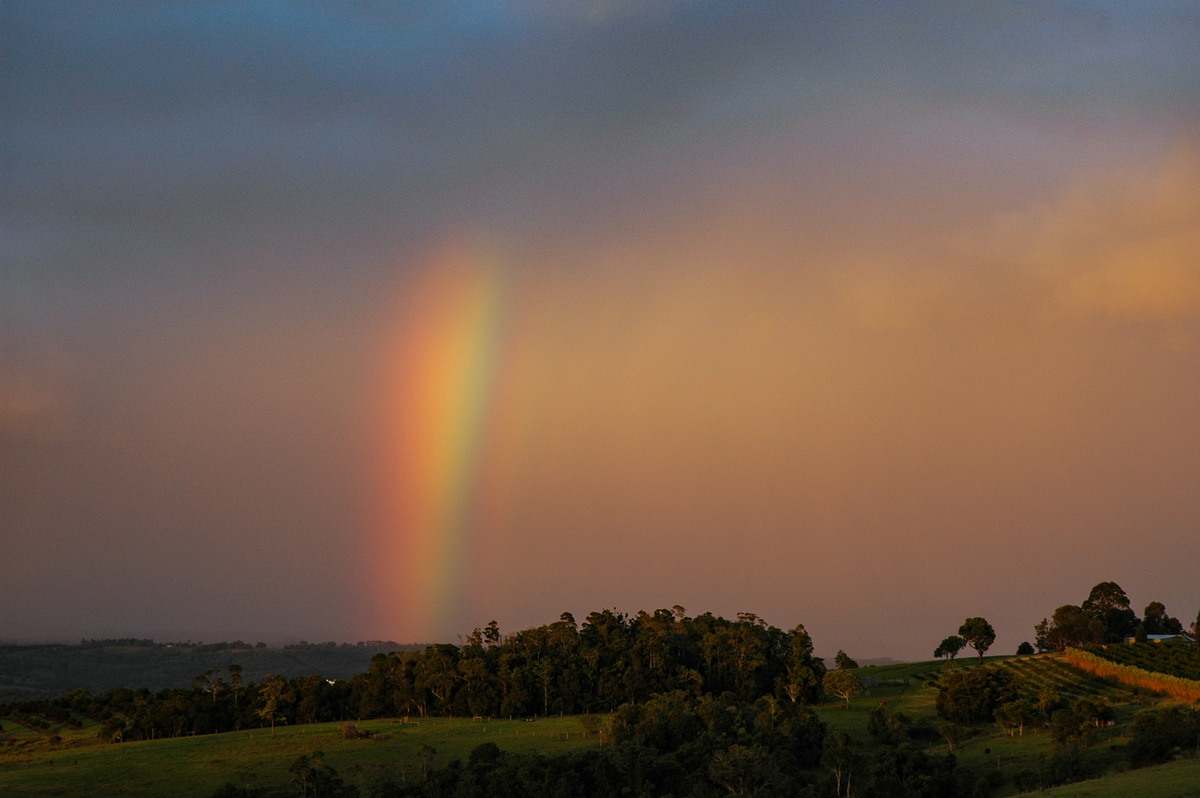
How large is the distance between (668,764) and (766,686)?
51998mm

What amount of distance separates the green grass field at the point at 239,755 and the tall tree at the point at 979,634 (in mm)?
88174

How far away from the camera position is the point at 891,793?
87250 mm

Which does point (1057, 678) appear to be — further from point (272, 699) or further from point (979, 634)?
point (272, 699)

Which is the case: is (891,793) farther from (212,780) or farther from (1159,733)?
(212,780)

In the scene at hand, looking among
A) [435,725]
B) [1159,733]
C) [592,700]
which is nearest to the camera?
[1159,733]

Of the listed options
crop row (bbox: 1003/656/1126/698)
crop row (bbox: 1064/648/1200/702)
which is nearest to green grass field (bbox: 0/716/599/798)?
crop row (bbox: 1003/656/1126/698)

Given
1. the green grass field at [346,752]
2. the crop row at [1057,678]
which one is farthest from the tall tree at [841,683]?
the crop row at [1057,678]

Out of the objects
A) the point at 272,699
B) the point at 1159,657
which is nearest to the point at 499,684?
the point at 272,699

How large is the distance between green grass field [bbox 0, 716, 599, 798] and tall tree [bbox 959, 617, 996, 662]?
88174mm

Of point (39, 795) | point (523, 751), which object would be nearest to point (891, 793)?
point (523, 751)

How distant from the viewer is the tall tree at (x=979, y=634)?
180 metres

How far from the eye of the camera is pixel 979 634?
7092 inches

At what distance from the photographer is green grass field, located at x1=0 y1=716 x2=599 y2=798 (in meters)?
91.8

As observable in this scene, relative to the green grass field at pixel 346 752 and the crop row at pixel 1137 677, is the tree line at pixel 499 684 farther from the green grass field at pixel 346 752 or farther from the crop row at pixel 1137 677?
the crop row at pixel 1137 677
